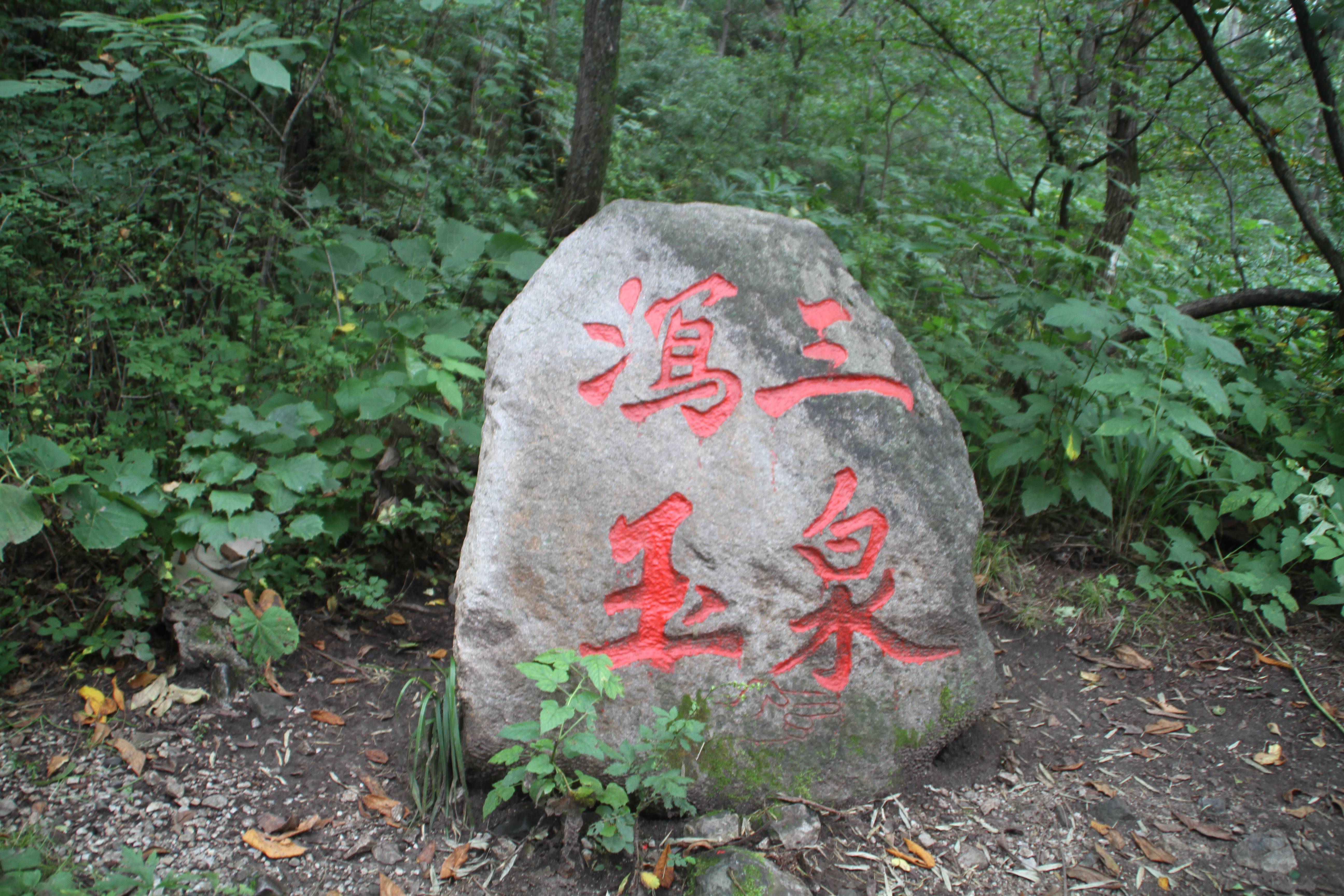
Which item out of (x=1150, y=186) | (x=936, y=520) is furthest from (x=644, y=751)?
(x=1150, y=186)

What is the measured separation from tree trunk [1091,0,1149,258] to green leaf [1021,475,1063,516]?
3.31 ft

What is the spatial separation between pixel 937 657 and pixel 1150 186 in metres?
3.91

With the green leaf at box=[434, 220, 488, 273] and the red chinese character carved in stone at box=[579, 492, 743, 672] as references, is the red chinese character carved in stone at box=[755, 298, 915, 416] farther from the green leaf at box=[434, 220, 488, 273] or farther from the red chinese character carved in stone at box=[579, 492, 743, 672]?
the green leaf at box=[434, 220, 488, 273]

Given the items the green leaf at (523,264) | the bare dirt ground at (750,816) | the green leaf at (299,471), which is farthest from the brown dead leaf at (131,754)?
the green leaf at (523,264)

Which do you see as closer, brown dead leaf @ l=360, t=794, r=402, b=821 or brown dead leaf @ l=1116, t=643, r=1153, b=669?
brown dead leaf @ l=360, t=794, r=402, b=821

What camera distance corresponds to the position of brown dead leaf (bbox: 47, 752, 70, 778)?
179cm

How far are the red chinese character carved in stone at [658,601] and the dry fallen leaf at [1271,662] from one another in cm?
174

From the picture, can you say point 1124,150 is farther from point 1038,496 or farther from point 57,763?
point 57,763

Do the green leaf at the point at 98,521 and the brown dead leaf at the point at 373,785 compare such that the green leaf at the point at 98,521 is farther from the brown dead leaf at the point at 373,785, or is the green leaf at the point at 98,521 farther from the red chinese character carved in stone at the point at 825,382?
the red chinese character carved in stone at the point at 825,382

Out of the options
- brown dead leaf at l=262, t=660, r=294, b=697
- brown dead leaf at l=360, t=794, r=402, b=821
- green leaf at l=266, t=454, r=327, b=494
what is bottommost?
brown dead leaf at l=360, t=794, r=402, b=821

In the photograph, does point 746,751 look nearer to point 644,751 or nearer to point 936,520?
point 644,751

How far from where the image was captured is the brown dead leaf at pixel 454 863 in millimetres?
1710

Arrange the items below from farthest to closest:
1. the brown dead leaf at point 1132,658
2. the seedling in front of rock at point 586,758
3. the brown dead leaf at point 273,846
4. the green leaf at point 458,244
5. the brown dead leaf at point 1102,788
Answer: the brown dead leaf at point 1132,658
the green leaf at point 458,244
the brown dead leaf at point 1102,788
the brown dead leaf at point 273,846
the seedling in front of rock at point 586,758

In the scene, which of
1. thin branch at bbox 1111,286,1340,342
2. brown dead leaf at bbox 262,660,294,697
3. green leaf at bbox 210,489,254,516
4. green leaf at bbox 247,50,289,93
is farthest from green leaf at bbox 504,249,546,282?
thin branch at bbox 1111,286,1340,342
